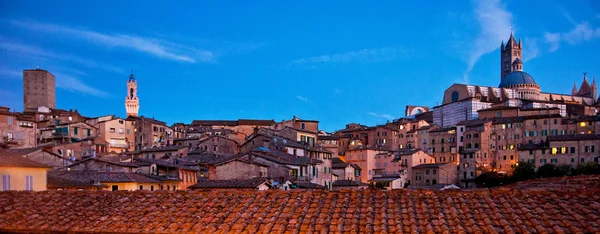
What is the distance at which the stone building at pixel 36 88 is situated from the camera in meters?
134

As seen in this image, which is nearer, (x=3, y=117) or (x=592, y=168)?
(x=3, y=117)

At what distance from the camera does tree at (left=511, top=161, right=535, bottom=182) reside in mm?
76625

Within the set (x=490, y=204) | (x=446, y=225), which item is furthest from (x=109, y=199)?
(x=490, y=204)

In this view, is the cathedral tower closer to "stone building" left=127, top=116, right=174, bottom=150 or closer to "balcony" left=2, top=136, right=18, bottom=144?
"stone building" left=127, top=116, right=174, bottom=150

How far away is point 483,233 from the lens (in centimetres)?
894

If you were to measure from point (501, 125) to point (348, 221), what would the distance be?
88.5m

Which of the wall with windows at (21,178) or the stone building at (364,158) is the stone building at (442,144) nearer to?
the stone building at (364,158)

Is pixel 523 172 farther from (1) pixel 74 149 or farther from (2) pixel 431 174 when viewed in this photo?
(1) pixel 74 149

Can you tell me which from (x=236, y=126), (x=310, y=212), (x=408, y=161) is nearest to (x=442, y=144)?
(x=408, y=161)

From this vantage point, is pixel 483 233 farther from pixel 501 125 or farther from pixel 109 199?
pixel 501 125

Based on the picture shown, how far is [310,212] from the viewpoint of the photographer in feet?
33.9

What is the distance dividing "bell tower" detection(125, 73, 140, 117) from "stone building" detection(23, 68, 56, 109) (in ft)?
62.1

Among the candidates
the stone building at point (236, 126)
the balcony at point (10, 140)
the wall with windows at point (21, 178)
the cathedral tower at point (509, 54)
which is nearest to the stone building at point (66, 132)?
the balcony at point (10, 140)

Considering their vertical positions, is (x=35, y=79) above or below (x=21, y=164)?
above
